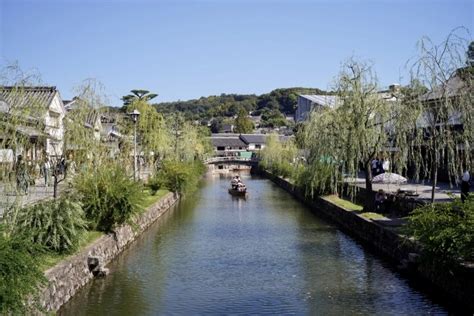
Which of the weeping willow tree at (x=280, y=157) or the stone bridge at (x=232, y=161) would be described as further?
the stone bridge at (x=232, y=161)

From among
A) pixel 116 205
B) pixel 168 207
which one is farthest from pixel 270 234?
pixel 168 207

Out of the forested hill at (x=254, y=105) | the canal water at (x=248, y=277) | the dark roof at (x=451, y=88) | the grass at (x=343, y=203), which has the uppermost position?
the forested hill at (x=254, y=105)

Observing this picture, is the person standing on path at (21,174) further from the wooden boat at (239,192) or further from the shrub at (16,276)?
the wooden boat at (239,192)

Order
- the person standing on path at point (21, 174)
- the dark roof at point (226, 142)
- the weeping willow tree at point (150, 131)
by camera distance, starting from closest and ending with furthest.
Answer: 1. the person standing on path at point (21, 174)
2. the weeping willow tree at point (150, 131)
3. the dark roof at point (226, 142)

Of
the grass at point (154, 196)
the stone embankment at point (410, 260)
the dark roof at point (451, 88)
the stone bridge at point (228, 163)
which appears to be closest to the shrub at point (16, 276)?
the stone embankment at point (410, 260)

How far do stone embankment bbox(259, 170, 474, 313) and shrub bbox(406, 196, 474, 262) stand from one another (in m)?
0.45

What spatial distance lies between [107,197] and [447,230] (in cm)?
1113

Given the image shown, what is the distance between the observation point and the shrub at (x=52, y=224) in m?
14.1

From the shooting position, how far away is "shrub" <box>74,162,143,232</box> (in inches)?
729

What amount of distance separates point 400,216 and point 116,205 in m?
11.0

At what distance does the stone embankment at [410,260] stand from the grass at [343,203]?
31 cm

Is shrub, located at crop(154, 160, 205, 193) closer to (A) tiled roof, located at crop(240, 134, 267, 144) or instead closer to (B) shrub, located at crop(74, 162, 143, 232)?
(B) shrub, located at crop(74, 162, 143, 232)

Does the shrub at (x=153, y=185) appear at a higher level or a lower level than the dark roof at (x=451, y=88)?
lower

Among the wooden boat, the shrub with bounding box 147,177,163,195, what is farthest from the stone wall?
the wooden boat
